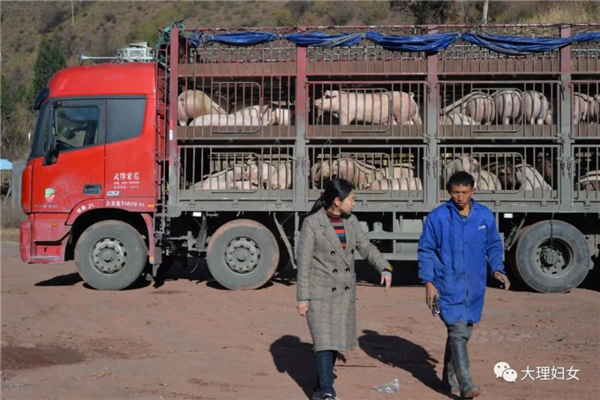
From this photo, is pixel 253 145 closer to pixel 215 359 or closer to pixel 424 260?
pixel 215 359

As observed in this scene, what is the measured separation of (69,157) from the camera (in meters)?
11.8

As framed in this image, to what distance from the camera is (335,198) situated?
228 inches

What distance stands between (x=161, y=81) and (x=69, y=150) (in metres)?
1.80

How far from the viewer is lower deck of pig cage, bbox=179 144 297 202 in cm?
1161

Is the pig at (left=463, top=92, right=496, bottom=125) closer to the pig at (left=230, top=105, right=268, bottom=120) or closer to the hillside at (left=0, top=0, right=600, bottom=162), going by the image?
the pig at (left=230, top=105, right=268, bottom=120)

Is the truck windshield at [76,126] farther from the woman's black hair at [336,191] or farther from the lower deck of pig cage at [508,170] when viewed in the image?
the woman's black hair at [336,191]

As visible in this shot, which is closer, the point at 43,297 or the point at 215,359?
the point at 215,359

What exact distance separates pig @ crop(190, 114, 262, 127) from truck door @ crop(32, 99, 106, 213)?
61.9 inches

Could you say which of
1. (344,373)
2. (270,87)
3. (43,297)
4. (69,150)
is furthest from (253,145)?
(344,373)

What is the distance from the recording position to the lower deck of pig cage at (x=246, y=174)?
1161cm

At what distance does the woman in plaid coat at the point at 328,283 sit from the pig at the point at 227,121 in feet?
19.6

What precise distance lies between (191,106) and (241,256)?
2480 millimetres

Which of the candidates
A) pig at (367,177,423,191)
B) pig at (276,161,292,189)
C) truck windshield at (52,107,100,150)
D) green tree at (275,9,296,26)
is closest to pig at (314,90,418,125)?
pig at (367,177,423,191)

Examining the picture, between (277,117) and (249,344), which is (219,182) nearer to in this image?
(277,117)
